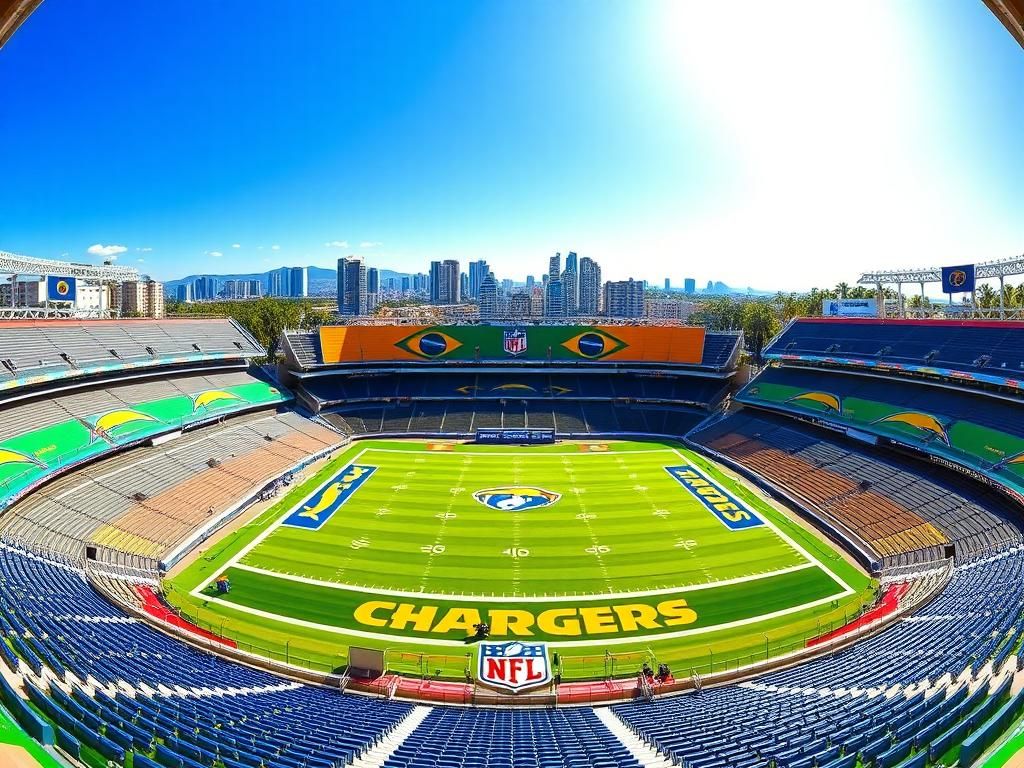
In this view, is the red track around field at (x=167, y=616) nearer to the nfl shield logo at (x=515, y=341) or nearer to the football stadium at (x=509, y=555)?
the football stadium at (x=509, y=555)

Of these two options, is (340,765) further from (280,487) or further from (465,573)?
(280,487)

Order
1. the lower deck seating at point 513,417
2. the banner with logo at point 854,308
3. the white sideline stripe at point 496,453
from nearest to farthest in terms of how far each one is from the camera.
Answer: the white sideline stripe at point 496,453 → the lower deck seating at point 513,417 → the banner with logo at point 854,308

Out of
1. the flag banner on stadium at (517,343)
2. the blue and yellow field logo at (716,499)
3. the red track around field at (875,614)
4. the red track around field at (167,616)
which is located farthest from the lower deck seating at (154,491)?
the red track around field at (875,614)

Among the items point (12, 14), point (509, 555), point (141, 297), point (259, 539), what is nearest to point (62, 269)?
point (259, 539)

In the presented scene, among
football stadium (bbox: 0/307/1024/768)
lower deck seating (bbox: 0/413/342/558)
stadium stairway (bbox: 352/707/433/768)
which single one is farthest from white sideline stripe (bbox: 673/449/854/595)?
lower deck seating (bbox: 0/413/342/558)

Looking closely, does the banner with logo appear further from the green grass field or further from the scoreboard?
the scoreboard

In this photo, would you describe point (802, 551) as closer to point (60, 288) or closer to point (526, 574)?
point (526, 574)
